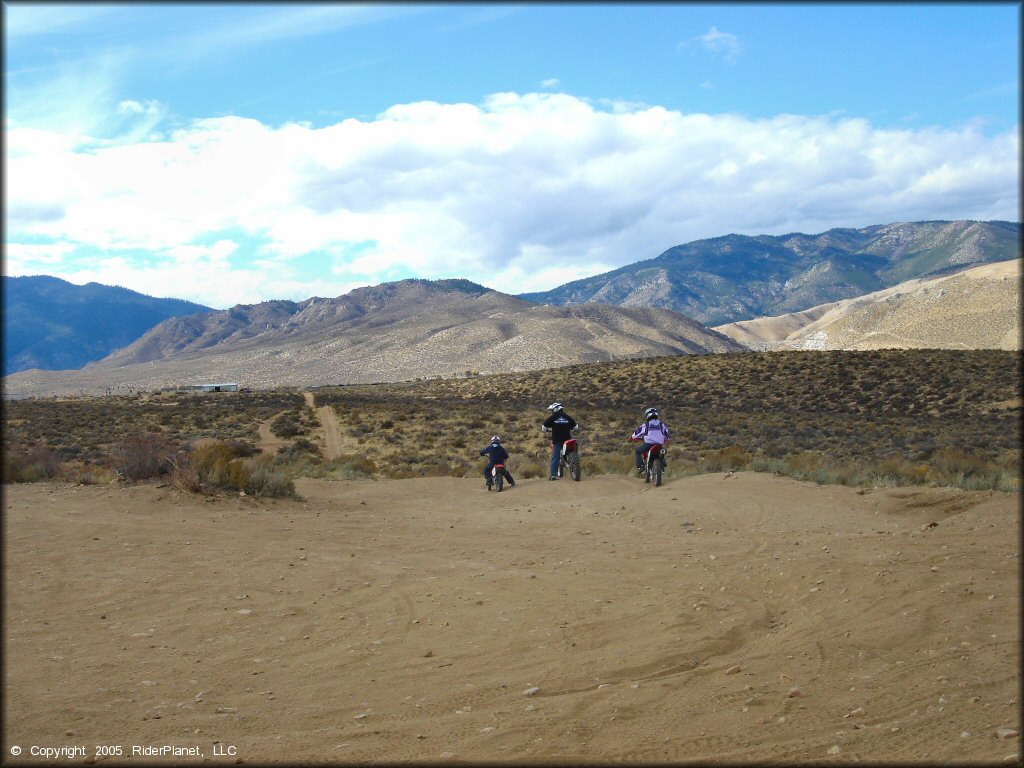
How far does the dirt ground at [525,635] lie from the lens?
214 inches

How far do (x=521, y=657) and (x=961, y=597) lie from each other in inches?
168

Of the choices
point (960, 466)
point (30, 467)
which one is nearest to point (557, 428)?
point (960, 466)

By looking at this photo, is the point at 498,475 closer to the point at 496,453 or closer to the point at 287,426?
the point at 496,453

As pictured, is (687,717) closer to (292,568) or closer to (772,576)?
(772,576)

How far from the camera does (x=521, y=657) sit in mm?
7406

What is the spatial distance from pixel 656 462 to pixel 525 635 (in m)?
10.6

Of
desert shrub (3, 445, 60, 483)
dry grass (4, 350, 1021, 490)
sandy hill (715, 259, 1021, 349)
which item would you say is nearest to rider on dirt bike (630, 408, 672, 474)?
dry grass (4, 350, 1021, 490)

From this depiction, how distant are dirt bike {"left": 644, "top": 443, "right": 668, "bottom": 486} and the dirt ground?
349 centimetres

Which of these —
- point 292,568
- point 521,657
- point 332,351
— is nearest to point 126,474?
point 292,568

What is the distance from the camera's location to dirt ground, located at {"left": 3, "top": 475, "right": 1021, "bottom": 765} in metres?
5.43

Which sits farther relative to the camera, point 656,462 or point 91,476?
point 91,476

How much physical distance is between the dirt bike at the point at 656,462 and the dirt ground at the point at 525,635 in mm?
3488

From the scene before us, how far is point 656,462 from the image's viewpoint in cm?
1817

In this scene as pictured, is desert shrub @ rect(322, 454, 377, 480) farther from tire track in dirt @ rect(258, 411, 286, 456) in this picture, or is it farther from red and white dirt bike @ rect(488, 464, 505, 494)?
tire track in dirt @ rect(258, 411, 286, 456)
